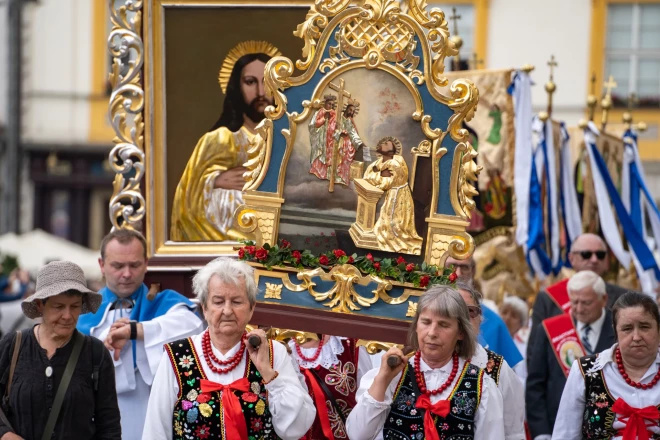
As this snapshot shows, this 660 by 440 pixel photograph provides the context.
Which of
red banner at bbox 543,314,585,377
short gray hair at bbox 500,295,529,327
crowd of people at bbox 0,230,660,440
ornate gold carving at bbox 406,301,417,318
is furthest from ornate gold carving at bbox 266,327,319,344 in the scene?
short gray hair at bbox 500,295,529,327

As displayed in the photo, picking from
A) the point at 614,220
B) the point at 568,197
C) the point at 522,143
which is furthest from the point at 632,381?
the point at 568,197

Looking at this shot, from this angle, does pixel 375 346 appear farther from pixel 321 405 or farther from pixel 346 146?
pixel 346 146

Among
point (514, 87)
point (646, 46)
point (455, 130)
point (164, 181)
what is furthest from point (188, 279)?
point (646, 46)

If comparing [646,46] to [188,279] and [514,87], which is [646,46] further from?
[188,279]

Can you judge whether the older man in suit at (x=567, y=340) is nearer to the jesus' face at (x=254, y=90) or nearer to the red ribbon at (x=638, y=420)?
the red ribbon at (x=638, y=420)

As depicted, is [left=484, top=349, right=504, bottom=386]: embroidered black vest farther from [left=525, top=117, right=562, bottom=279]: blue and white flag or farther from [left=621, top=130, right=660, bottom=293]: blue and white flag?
[left=621, top=130, right=660, bottom=293]: blue and white flag

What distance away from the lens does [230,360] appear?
5477mm

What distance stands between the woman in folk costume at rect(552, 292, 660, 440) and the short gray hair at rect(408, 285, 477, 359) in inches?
29.4

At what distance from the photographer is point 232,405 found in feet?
17.6

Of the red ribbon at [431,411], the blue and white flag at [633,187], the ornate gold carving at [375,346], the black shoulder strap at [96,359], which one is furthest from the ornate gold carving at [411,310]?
the blue and white flag at [633,187]

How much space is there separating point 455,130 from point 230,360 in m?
1.77

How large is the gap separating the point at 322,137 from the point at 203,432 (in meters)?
1.84

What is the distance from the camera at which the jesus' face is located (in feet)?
27.5

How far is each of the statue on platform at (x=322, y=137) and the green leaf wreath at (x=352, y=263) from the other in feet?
1.35
